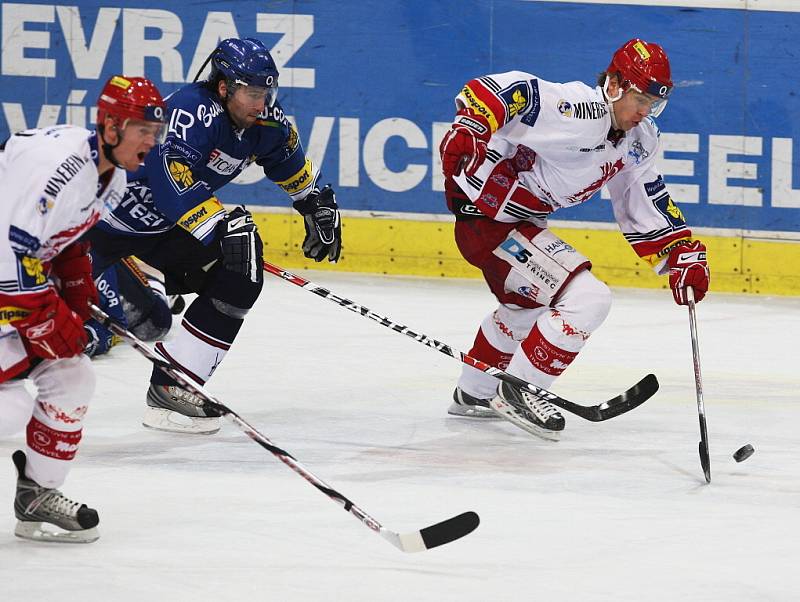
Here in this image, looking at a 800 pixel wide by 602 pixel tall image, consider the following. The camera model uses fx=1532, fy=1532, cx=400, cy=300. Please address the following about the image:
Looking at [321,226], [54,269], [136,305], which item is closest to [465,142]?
[321,226]

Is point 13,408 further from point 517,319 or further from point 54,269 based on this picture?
point 517,319

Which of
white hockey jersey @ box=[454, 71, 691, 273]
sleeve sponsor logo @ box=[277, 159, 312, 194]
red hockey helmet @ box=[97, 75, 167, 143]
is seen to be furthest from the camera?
sleeve sponsor logo @ box=[277, 159, 312, 194]

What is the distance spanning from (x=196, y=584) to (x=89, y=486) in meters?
0.84

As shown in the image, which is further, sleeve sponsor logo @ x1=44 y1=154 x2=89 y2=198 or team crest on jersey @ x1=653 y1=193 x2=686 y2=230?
team crest on jersey @ x1=653 y1=193 x2=686 y2=230

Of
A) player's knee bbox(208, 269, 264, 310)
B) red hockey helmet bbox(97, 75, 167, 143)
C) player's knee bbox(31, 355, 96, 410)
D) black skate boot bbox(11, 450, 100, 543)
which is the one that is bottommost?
black skate boot bbox(11, 450, 100, 543)

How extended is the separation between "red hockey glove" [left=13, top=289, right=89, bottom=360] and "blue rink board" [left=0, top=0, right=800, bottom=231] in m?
3.88

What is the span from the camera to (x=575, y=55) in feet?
22.2

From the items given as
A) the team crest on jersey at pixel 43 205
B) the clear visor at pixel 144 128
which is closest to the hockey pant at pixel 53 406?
the team crest on jersey at pixel 43 205

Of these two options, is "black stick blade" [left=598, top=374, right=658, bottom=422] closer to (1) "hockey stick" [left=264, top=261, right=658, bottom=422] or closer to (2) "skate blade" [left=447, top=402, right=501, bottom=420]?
(1) "hockey stick" [left=264, top=261, right=658, bottom=422]

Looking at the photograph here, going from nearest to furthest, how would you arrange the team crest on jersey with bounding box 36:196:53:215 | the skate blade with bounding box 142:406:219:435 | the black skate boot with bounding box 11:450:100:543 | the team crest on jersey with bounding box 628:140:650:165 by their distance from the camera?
the team crest on jersey with bounding box 36:196:53:215, the black skate boot with bounding box 11:450:100:543, the skate blade with bounding box 142:406:219:435, the team crest on jersey with bounding box 628:140:650:165

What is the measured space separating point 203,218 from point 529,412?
43.7 inches

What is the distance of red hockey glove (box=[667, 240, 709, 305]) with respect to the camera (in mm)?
4500

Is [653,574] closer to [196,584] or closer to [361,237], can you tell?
[196,584]

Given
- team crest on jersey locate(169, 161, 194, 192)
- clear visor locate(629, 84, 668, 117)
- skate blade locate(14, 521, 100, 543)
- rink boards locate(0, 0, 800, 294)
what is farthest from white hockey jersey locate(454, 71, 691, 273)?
rink boards locate(0, 0, 800, 294)
